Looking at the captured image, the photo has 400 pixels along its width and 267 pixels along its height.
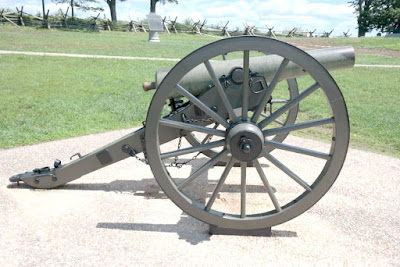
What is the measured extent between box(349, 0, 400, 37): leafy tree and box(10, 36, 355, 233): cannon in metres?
46.1

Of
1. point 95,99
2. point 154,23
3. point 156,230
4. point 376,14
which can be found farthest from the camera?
point 376,14

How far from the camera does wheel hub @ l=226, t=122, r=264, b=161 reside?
303cm

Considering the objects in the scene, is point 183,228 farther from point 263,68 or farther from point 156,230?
point 263,68

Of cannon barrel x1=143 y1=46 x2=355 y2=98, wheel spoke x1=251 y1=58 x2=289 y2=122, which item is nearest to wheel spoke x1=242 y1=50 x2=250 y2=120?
wheel spoke x1=251 y1=58 x2=289 y2=122

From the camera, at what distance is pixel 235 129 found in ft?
10.0

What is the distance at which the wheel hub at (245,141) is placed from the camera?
119 inches

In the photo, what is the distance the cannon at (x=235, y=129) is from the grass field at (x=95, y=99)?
2.72 meters

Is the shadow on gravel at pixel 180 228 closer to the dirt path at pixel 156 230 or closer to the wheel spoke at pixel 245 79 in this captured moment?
the dirt path at pixel 156 230

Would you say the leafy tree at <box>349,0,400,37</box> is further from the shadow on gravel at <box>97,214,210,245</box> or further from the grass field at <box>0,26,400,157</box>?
the shadow on gravel at <box>97,214,210,245</box>

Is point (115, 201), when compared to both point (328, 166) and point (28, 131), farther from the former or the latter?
point (28, 131)

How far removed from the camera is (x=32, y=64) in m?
13.7

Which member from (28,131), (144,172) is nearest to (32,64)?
(28,131)

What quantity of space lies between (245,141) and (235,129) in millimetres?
120

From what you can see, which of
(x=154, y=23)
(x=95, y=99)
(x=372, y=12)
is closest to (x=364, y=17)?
(x=372, y=12)
